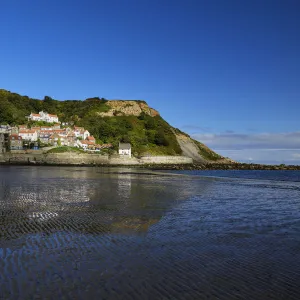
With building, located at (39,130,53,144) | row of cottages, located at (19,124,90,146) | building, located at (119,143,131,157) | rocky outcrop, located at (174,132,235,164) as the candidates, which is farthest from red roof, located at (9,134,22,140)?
rocky outcrop, located at (174,132,235,164)

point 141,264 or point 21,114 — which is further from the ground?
point 21,114

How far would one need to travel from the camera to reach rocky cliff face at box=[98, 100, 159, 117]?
170 m

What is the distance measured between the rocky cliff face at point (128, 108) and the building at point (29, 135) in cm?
5991

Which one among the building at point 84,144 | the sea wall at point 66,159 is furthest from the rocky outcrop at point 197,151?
the building at point 84,144

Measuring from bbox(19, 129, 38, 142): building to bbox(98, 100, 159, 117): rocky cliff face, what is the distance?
59.9 m

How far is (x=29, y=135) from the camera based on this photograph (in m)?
109

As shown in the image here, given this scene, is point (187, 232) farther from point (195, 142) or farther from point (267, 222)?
point (195, 142)

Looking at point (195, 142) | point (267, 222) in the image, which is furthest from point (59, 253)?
point (195, 142)

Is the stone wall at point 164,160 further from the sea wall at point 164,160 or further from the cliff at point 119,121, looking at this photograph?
the cliff at point 119,121

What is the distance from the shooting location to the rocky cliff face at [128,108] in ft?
559

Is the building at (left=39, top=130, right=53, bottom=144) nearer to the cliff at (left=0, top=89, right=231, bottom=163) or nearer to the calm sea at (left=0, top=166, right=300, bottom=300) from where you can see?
the cliff at (left=0, top=89, right=231, bottom=163)

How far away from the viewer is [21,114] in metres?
138

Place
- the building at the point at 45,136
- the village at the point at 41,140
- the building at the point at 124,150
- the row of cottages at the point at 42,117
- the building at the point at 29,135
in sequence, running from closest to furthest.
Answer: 1. the village at the point at 41,140
2. the building at the point at 29,135
3. the building at the point at 45,136
4. the building at the point at 124,150
5. the row of cottages at the point at 42,117

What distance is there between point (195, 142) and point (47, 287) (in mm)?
158348
